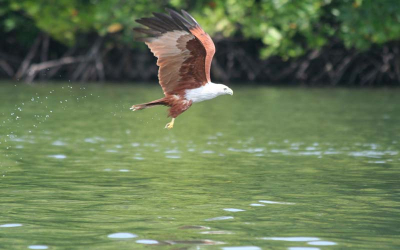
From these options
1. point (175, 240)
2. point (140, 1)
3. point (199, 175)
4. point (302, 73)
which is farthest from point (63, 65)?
point (175, 240)

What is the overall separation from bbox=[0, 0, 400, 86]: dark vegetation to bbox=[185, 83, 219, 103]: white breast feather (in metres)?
21.5

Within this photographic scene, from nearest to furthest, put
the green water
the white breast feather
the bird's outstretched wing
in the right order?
the green water → the bird's outstretched wing → the white breast feather

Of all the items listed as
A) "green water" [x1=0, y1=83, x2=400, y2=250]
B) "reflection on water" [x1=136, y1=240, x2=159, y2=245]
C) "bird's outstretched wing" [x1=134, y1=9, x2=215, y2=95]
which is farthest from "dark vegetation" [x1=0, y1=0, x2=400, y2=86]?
Answer: "reflection on water" [x1=136, y1=240, x2=159, y2=245]

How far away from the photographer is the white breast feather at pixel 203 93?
1057cm

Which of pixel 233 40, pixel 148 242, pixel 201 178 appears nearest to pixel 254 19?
pixel 233 40

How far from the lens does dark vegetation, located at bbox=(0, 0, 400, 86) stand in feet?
107

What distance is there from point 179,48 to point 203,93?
0.59 metres

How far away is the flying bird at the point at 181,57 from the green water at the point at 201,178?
1.13m

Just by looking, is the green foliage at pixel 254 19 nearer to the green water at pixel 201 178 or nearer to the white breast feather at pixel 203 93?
the green water at pixel 201 178

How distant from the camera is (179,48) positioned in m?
10.5

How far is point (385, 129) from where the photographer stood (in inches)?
741

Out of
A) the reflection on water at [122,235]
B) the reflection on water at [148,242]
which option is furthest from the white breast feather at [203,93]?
the reflection on water at [148,242]

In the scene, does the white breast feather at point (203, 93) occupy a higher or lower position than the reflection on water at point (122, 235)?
higher

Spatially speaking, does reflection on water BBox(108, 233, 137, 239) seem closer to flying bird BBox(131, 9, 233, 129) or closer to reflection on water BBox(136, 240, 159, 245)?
reflection on water BBox(136, 240, 159, 245)
